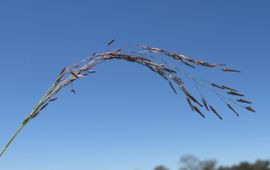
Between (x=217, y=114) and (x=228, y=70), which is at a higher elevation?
(x=228, y=70)

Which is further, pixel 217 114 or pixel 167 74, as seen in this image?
pixel 167 74

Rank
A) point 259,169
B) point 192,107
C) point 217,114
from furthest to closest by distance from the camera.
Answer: point 259,169 < point 192,107 < point 217,114

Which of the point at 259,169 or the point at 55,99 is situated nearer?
the point at 55,99

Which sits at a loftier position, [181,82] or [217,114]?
[181,82]

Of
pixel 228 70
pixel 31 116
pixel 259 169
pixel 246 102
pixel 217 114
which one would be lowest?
pixel 31 116

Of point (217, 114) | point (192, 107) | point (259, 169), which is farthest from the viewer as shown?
point (259, 169)

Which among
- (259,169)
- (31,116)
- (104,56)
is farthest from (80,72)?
(259,169)

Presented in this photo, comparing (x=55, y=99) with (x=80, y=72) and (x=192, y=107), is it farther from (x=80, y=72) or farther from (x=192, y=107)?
(x=192, y=107)

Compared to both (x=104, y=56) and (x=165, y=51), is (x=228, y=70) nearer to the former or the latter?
(x=165, y=51)

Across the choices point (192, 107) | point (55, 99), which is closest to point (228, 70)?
point (192, 107)
